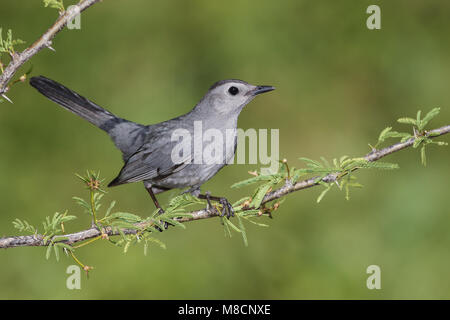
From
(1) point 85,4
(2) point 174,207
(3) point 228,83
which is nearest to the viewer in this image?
(1) point 85,4

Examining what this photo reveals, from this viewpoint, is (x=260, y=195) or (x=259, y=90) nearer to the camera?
(x=260, y=195)

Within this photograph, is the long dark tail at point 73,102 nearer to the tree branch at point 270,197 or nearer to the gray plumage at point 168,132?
the gray plumage at point 168,132

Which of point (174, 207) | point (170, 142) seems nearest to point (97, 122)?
point (170, 142)

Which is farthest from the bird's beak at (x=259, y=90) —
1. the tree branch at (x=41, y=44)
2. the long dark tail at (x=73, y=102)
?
the tree branch at (x=41, y=44)

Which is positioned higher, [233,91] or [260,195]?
[233,91]

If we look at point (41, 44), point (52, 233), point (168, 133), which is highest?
point (168, 133)

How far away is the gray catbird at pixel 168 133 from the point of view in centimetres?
182

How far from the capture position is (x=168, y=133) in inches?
79.4

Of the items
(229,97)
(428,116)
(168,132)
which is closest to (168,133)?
(168,132)

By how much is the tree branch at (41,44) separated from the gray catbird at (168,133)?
2.61 ft

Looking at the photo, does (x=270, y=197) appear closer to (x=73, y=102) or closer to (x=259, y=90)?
(x=259, y=90)

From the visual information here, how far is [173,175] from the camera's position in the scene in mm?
1864

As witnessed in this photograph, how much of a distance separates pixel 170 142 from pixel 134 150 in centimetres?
22

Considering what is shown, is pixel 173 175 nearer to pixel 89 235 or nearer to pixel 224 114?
pixel 224 114
